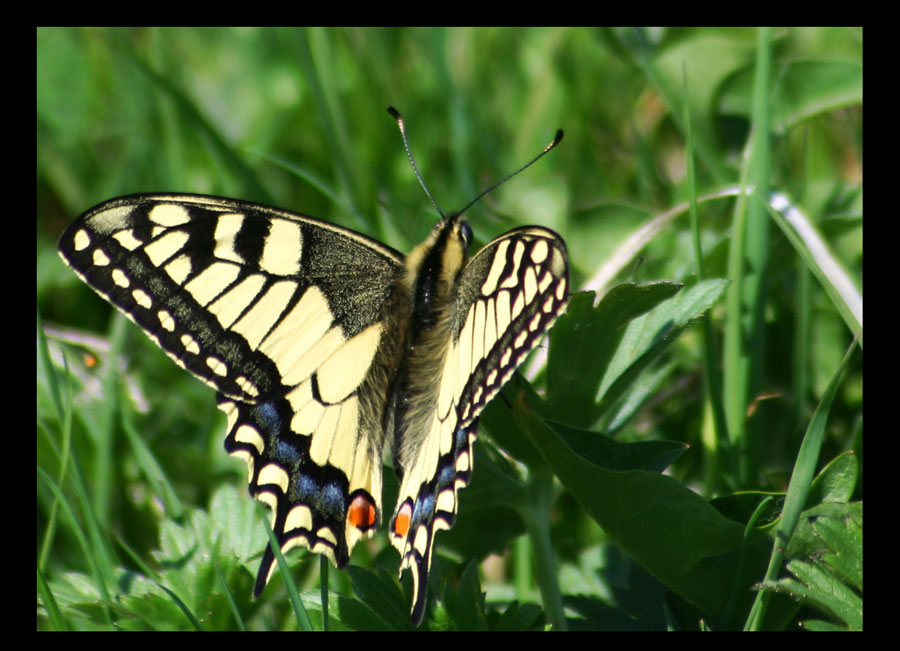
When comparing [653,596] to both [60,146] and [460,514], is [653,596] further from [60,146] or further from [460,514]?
[60,146]

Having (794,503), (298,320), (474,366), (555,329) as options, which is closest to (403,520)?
(474,366)

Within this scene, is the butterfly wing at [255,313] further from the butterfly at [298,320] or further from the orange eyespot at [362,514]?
the orange eyespot at [362,514]

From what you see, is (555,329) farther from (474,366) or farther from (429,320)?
(429,320)

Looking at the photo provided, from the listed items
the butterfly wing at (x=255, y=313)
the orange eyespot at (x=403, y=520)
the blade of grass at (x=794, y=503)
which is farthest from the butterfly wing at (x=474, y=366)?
the blade of grass at (x=794, y=503)

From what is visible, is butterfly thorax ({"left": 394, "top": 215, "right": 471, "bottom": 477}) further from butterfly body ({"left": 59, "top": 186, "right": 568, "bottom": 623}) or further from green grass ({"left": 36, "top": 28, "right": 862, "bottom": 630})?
green grass ({"left": 36, "top": 28, "right": 862, "bottom": 630})

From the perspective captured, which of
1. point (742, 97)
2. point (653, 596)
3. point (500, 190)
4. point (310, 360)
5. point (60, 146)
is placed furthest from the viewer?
point (60, 146)
